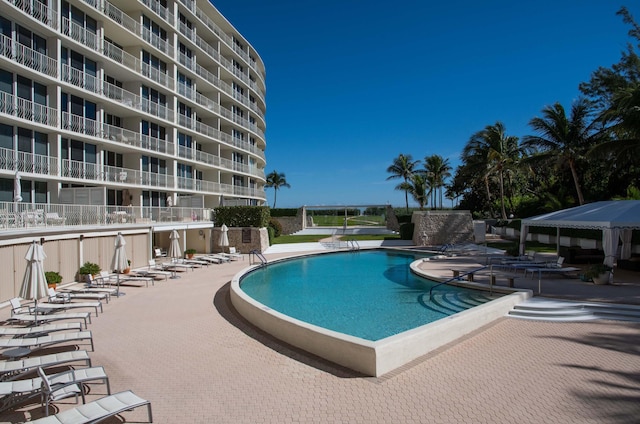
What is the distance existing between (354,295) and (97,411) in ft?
38.1

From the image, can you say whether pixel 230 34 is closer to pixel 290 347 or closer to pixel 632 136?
pixel 632 136

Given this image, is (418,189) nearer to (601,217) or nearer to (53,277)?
(601,217)

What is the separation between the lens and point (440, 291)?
16031mm

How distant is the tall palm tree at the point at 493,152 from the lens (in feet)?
134

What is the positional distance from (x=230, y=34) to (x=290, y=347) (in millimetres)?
40758

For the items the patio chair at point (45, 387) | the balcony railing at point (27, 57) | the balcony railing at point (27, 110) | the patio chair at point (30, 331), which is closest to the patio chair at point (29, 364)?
the patio chair at point (45, 387)

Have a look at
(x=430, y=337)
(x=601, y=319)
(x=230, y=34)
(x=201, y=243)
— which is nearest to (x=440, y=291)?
(x=601, y=319)

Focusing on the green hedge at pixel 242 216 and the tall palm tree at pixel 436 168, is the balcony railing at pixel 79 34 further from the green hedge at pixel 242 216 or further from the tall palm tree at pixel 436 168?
the tall palm tree at pixel 436 168

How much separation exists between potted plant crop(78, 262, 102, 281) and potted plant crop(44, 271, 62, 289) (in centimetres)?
157

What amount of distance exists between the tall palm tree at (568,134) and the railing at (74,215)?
28.9 meters

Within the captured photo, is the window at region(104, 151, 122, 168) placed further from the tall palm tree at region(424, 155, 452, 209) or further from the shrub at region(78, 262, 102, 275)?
the tall palm tree at region(424, 155, 452, 209)

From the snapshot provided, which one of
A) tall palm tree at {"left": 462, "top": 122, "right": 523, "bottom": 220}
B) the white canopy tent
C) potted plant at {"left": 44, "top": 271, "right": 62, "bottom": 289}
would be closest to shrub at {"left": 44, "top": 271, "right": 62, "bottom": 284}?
potted plant at {"left": 44, "top": 271, "right": 62, "bottom": 289}

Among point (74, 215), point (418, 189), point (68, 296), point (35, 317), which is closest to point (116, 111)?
point (74, 215)

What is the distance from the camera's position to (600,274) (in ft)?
49.2
